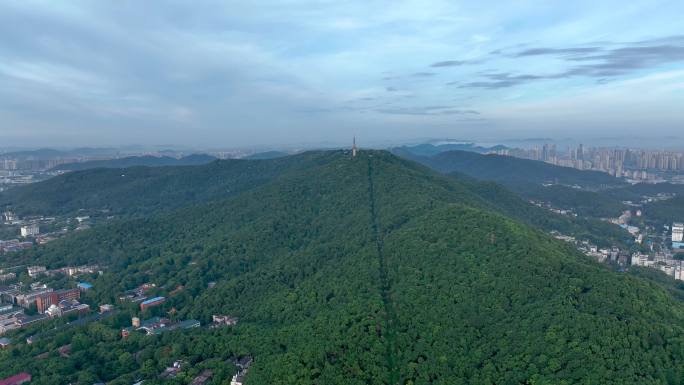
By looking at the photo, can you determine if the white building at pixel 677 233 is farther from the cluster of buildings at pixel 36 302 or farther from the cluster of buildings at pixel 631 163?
the cluster of buildings at pixel 36 302

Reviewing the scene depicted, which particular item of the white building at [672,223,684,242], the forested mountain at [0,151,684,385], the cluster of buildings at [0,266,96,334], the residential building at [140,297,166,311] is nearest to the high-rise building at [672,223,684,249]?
the white building at [672,223,684,242]

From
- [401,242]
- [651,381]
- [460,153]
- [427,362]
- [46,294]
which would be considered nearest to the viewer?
[651,381]

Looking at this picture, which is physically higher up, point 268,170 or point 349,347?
point 268,170

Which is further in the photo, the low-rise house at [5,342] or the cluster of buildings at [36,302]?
the cluster of buildings at [36,302]

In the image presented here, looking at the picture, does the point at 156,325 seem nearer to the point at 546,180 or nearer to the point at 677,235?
the point at 677,235

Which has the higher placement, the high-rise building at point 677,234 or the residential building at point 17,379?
the residential building at point 17,379

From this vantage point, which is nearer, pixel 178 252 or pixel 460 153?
pixel 178 252

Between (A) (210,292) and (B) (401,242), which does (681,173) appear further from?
(A) (210,292)

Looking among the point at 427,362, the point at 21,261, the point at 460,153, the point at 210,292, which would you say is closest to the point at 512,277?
the point at 427,362

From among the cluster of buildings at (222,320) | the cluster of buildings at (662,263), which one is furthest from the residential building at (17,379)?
the cluster of buildings at (662,263)
